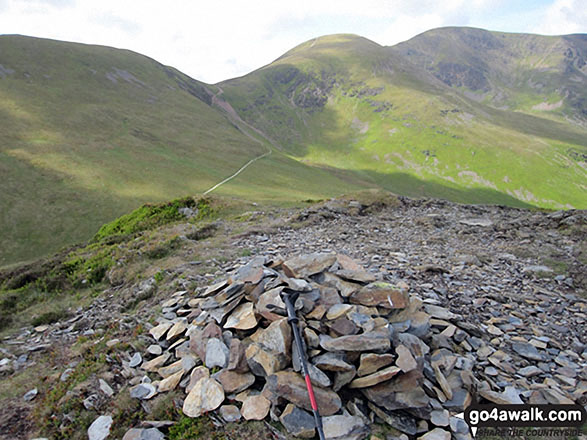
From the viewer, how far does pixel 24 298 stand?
16.2 m

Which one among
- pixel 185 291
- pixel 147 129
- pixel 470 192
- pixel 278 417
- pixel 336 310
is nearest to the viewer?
pixel 278 417

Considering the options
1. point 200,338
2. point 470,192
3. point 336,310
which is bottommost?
point 470,192

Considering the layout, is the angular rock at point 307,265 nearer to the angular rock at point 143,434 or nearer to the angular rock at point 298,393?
the angular rock at point 298,393

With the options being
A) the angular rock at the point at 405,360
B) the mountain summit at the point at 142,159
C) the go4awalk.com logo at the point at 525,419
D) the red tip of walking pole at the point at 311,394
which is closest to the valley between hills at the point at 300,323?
the angular rock at the point at 405,360

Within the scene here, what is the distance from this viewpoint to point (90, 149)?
238 ft

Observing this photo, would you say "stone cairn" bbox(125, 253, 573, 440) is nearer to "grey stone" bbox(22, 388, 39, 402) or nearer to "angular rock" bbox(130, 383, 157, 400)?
"angular rock" bbox(130, 383, 157, 400)

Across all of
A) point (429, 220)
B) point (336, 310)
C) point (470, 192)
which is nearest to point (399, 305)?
point (336, 310)

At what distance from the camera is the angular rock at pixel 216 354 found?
7.05 meters

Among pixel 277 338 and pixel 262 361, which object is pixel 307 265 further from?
pixel 262 361

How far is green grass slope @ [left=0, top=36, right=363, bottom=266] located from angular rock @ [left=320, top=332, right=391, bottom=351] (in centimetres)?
4471

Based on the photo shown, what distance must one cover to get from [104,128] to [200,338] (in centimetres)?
9903

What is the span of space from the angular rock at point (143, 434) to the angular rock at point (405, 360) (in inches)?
190

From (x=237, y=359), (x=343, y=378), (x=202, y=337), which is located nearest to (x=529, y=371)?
(x=343, y=378)

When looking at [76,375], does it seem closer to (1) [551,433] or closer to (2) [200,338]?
(2) [200,338]
